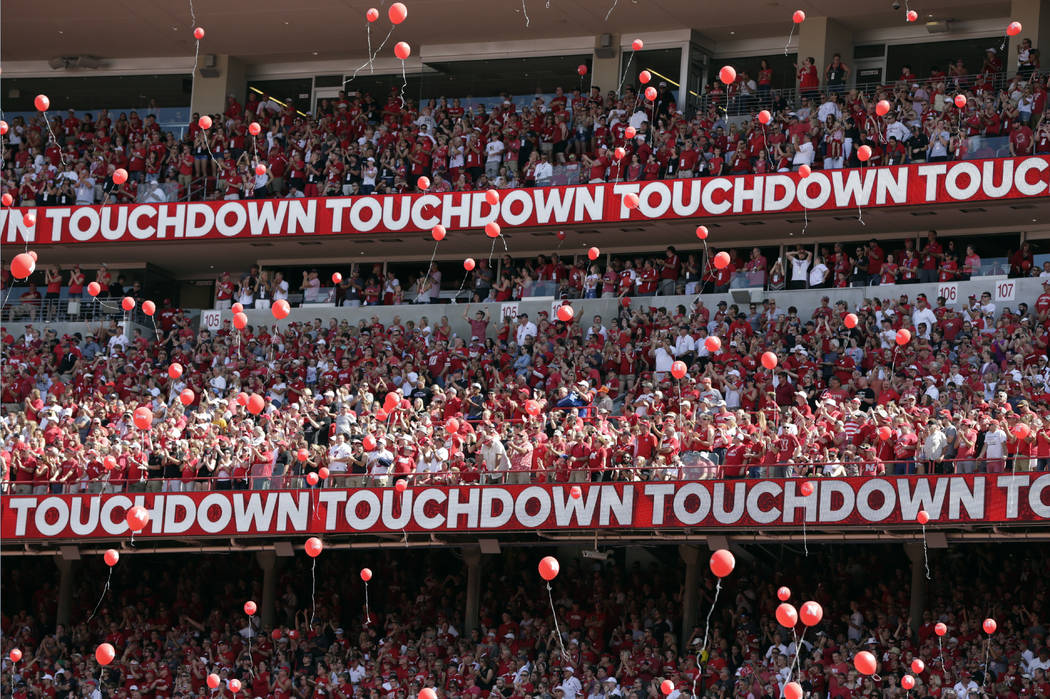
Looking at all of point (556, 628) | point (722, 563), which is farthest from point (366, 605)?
point (722, 563)

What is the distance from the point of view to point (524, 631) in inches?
914

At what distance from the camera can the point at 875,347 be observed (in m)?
24.0

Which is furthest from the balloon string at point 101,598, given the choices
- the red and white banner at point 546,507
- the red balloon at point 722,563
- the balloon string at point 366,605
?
the red balloon at point 722,563

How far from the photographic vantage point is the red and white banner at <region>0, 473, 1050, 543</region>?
20.2 m

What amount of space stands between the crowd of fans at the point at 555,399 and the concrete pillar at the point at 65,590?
81.5 inches


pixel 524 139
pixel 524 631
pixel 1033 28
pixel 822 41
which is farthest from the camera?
pixel 822 41

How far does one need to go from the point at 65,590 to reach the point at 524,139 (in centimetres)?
1092

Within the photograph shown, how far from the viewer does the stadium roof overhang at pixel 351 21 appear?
30.8 metres

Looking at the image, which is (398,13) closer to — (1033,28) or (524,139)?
(524,139)

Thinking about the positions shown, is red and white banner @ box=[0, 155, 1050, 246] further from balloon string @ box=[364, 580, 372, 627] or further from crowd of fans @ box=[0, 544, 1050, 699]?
balloon string @ box=[364, 580, 372, 627]

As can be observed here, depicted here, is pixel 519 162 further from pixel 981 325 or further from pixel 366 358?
pixel 981 325

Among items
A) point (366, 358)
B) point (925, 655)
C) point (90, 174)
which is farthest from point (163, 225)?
point (925, 655)

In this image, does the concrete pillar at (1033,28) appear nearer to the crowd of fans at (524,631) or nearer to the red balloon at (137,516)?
the crowd of fans at (524,631)

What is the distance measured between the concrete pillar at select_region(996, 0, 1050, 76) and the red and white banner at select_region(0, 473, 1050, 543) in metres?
11.4
